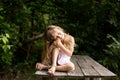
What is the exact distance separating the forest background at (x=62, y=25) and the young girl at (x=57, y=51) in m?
2.83

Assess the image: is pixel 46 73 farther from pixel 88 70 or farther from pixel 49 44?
pixel 88 70

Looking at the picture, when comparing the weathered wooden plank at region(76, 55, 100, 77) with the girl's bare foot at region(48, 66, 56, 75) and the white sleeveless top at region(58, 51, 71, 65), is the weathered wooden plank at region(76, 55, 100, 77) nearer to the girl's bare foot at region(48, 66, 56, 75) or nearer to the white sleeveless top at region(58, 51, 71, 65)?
the white sleeveless top at region(58, 51, 71, 65)

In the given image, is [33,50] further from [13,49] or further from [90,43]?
[90,43]

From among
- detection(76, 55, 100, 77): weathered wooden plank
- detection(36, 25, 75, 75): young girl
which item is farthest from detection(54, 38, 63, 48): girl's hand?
detection(76, 55, 100, 77): weathered wooden plank

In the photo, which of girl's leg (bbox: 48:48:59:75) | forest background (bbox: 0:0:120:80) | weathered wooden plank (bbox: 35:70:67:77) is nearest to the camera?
weathered wooden plank (bbox: 35:70:67:77)

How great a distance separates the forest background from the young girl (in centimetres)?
283

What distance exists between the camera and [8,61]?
23.6ft

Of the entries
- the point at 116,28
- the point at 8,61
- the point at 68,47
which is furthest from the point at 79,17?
the point at 68,47

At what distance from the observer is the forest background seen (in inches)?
299

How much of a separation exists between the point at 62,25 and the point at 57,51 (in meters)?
3.41

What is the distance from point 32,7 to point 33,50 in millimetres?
1166

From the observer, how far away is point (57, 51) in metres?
4.63

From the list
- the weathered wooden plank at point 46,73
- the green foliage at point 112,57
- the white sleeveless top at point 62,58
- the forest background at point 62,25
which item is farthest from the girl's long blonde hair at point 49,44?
the forest background at point 62,25

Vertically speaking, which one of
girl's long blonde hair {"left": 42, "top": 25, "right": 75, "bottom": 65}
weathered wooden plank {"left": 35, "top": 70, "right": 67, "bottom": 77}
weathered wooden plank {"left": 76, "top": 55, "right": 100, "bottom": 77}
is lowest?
weathered wooden plank {"left": 76, "top": 55, "right": 100, "bottom": 77}
